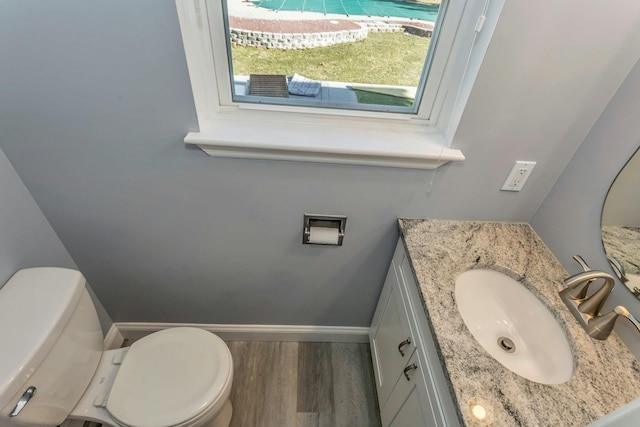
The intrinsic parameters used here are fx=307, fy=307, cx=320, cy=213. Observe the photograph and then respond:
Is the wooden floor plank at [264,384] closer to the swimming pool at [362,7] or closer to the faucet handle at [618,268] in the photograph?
the faucet handle at [618,268]

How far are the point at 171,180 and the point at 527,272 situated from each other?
1.21 metres

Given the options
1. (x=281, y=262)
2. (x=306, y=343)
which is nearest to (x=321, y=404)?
(x=306, y=343)

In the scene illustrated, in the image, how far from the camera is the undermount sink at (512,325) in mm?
873

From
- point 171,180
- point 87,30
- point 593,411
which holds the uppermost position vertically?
point 87,30

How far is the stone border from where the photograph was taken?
3.03 ft

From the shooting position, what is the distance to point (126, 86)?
84cm

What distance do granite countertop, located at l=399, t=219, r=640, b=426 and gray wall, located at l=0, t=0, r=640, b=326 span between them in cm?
13

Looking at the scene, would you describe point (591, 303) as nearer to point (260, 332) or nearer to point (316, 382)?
point (316, 382)

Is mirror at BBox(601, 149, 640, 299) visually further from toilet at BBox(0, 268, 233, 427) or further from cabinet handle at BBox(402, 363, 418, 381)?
toilet at BBox(0, 268, 233, 427)

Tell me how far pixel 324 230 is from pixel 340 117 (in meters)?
0.42

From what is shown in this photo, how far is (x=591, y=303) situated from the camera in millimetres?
845

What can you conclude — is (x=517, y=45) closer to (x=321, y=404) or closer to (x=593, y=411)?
(x=593, y=411)

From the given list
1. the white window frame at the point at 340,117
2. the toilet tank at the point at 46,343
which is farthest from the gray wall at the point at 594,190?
the toilet tank at the point at 46,343

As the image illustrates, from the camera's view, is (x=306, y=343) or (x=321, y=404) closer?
(x=321, y=404)
